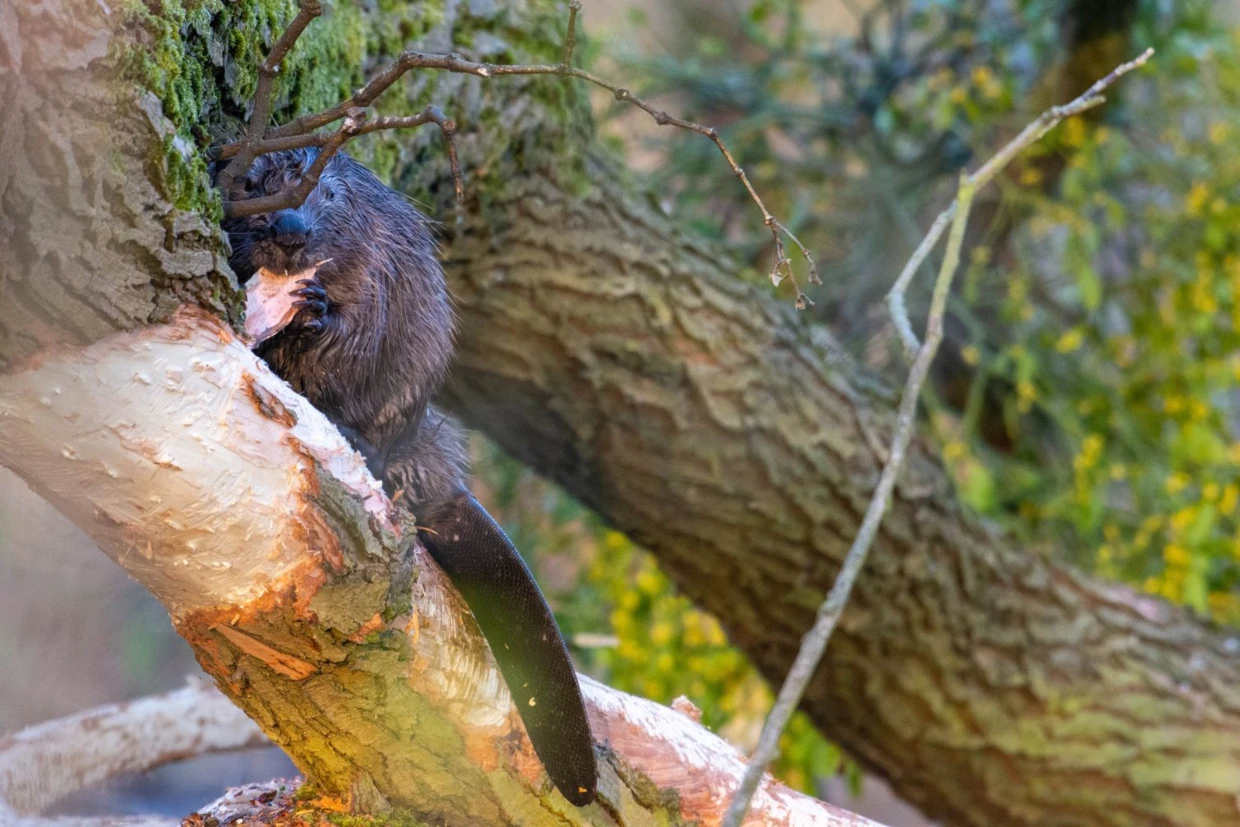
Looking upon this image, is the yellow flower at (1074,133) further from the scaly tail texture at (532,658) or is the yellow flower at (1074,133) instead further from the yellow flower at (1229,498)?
the scaly tail texture at (532,658)

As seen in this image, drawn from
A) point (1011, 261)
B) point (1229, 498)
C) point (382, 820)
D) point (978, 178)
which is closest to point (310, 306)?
point (382, 820)

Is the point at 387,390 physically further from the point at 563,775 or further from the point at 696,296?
the point at 696,296

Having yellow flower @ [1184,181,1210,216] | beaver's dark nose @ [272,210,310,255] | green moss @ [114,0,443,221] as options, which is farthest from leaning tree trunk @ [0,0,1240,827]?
yellow flower @ [1184,181,1210,216]

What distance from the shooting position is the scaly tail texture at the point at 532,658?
1063mm

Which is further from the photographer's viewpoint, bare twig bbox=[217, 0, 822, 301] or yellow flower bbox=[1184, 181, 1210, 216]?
yellow flower bbox=[1184, 181, 1210, 216]

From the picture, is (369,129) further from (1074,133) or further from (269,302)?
(1074,133)

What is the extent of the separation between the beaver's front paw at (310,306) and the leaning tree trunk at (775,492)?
535 mm

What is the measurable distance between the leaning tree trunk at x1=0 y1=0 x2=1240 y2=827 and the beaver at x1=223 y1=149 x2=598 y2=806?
0.40 metres

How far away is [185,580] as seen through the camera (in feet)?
3.00

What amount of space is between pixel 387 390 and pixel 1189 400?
2110 millimetres

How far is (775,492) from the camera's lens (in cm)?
219

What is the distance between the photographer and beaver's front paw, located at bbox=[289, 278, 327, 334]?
112cm

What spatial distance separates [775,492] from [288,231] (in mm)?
1285

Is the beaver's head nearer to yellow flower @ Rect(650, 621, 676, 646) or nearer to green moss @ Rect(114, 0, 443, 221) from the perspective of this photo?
green moss @ Rect(114, 0, 443, 221)
